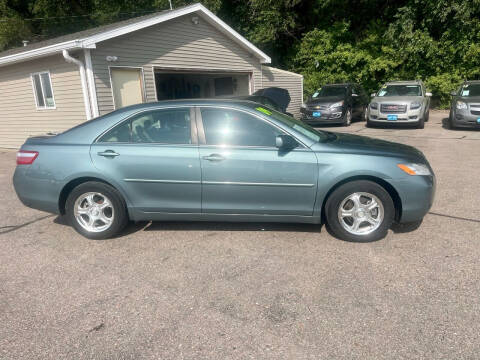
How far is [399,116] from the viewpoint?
12414mm

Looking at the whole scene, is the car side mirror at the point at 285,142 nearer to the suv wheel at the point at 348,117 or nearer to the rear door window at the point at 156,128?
the rear door window at the point at 156,128

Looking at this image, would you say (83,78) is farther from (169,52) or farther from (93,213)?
(93,213)

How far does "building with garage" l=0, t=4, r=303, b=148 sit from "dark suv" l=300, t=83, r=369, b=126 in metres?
3.08

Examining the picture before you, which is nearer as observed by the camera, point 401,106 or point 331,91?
point 401,106

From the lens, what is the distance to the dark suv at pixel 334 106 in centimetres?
1359

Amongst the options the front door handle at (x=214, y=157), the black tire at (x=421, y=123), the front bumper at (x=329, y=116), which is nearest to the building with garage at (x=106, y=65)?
the front bumper at (x=329, y=116)

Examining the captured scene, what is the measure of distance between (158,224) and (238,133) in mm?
1662

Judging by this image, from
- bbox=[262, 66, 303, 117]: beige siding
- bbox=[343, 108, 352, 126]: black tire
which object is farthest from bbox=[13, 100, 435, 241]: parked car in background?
bbox=[262, 66, 303, 117]: beige siding

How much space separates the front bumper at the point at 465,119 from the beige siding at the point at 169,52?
793 centimetres

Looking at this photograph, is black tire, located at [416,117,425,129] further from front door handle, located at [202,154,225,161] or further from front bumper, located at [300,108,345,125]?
front door handle, located at [202,154,225,161]

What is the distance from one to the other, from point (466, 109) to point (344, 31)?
11259 mm

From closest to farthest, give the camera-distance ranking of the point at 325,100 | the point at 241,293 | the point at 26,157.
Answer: the point at 241,293, the point at 26,157, the point at 325,100

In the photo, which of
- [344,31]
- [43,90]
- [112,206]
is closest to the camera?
[112,206]

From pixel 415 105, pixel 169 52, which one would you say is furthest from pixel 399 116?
pixel 169 52
